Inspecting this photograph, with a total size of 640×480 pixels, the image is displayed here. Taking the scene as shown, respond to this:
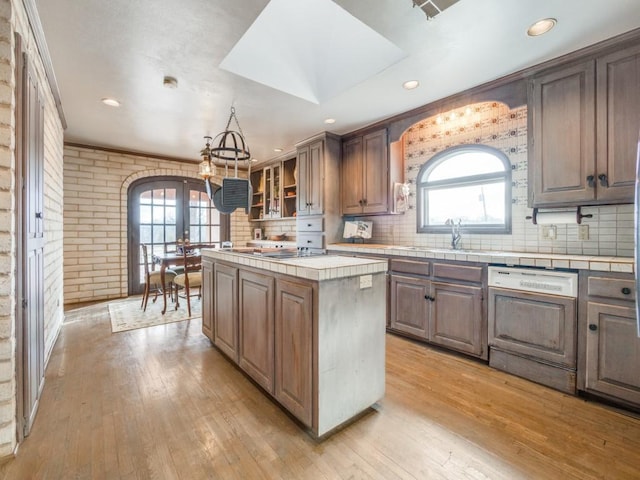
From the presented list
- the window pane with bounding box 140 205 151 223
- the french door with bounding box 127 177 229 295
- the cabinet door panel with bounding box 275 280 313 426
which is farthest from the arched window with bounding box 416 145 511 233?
the window pane with bounding box 140 205 151 223

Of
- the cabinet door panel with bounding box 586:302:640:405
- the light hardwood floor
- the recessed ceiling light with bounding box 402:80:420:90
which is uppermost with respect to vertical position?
the recessed ceiling light with bounding box 402:80:420:90

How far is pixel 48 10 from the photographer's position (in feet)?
5.84

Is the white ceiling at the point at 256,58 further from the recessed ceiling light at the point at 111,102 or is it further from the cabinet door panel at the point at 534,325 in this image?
the cabinet door panel at the point at 534,325

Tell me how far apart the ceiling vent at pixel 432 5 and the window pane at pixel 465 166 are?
69.7 inches

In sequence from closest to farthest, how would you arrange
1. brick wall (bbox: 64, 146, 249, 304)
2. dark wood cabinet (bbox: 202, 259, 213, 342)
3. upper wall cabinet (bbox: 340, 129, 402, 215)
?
dark wood cabinet (bbox: 202, 259, 213, 342) < upper wall cabinet (bbox: 340, 129, 402, 215) < brick wall (bbox: 64, 146, 249, 304)

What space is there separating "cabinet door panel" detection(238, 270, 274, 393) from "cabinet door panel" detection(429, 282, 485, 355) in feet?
5.38

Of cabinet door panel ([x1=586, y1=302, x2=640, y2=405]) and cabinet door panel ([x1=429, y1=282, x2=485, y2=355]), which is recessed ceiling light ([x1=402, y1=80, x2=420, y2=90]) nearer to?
cabinet door panel ([x1=429, y1=282, x2=485, y2=355])

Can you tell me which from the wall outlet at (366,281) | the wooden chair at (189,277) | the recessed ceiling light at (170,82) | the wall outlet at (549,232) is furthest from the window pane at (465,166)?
the wooden chair at (189,277)

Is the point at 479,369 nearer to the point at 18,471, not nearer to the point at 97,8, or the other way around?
the point at 18,471

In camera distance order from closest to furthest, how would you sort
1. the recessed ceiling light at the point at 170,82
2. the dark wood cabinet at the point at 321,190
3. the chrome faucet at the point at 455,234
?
the recessed ceiling light at the point at 170,82 < the chrome faucet at the point at 455,234 < the dark wood cabinet at the point at 321,190

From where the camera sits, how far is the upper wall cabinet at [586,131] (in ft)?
6.56

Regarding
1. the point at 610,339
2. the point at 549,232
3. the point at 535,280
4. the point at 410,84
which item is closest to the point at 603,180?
the point at 549,232

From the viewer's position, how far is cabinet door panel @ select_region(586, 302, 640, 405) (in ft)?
5.86

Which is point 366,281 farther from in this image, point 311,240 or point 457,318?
point 311,240
